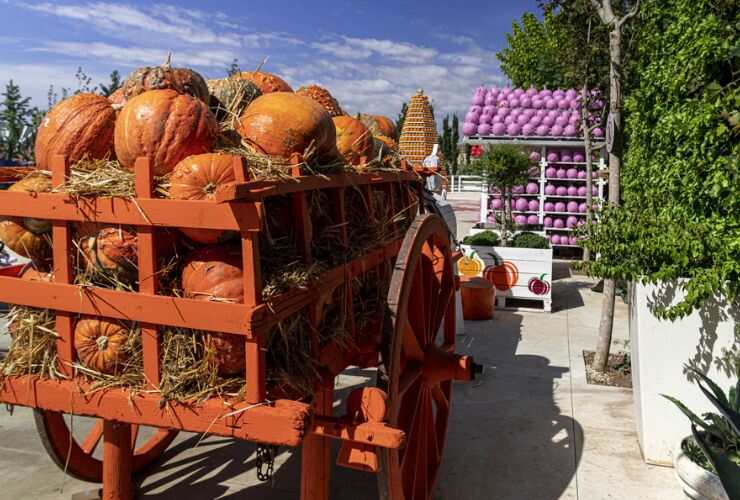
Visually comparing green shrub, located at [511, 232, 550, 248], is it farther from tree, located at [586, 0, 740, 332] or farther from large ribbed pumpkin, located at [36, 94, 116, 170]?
large ribbed pumpkin, located at [36, 94, 116, 170]

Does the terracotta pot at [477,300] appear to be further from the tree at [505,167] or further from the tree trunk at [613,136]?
the tree trunk at [613,136]

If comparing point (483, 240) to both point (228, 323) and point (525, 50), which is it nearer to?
point (228, 323)

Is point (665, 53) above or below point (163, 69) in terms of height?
above

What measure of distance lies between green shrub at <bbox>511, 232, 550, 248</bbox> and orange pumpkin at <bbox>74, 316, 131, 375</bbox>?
769 centimetres

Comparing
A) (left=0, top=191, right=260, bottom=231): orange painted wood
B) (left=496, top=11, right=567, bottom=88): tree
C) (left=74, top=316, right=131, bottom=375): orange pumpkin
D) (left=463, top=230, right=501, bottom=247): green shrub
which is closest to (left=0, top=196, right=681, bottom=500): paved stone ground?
(left=74, top=316, right=131, bottom=375): orange pumpkin

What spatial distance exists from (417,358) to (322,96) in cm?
170

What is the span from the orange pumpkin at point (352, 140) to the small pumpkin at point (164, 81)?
0.80 meters

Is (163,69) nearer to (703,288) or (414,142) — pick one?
(703,288)

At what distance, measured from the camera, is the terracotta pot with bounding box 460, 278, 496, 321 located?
770cm

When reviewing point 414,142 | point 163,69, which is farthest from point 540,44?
point 163,69

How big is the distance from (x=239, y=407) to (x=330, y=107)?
7.49 feet

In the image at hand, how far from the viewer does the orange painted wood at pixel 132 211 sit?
1754 millimetres

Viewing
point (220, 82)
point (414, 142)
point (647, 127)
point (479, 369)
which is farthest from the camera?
point (414, 142)

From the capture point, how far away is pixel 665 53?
4363mm
